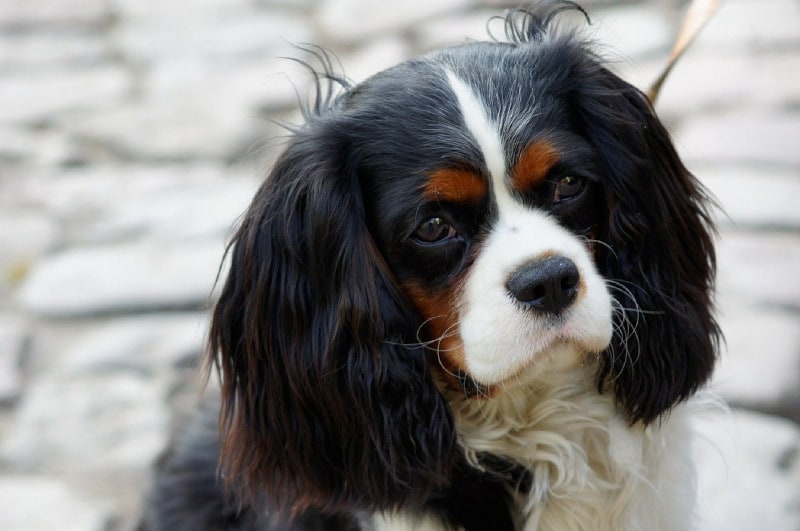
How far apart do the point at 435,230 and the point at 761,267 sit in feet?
5.86

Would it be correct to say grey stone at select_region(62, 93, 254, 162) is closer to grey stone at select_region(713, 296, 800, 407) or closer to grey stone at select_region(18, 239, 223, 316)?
grey stone at select_region(18, 239, 223, 316)

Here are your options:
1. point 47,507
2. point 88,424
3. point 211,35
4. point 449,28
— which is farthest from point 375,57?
point 47,507

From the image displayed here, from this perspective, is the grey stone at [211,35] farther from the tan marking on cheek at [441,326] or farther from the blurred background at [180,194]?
the tan marking on cheek at [441,326]

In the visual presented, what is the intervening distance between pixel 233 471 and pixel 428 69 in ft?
2.91

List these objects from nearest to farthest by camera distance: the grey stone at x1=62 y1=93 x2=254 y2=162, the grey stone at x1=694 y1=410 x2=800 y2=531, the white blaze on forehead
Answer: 1. the white blaze on forehead
2. the grey stone at x1=694 y1=410 x2=800 y2=531
3. the grey stone at x1=62 y1=93 x2=254 y2=162

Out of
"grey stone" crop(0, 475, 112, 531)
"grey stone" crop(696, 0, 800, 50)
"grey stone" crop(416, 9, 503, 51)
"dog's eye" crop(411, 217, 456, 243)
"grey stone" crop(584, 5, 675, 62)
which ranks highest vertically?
"dog's eye" crop(411, 217, 456, 243)

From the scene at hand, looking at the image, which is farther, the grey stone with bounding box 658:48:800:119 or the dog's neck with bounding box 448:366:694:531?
the grey stone with bounding box 658:48:800:119

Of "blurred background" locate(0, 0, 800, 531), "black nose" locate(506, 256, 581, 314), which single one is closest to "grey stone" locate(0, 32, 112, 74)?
"blurred background" locate(0, 0, 800, 531)

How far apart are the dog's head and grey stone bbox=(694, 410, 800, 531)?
67 cm

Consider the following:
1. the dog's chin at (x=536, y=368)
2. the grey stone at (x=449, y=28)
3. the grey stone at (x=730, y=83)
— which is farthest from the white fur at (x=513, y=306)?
the grey stone at (x=449, y=28)

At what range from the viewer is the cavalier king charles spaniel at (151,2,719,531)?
6.86 ft

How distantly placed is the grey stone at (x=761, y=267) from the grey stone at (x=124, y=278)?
5.35 feet

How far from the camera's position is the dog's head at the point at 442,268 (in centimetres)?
208

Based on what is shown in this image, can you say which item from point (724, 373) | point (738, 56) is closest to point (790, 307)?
point (724, 373)
